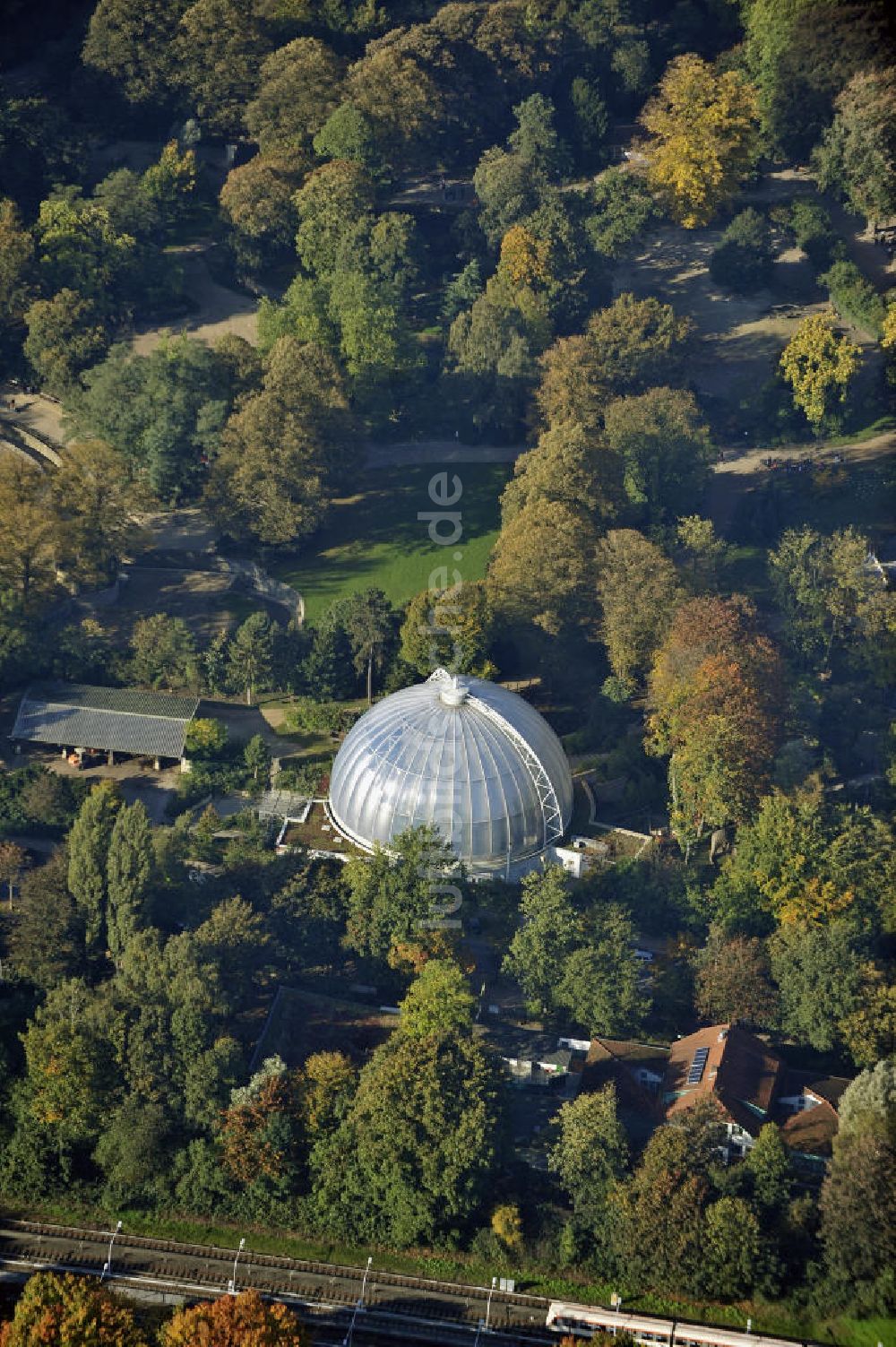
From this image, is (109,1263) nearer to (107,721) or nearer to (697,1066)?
(697,1066)

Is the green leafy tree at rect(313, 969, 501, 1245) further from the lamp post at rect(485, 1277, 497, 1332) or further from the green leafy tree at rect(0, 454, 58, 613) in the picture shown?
the green leafy tree at rect(0, 454, 58, 613)

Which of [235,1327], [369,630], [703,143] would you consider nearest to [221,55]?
[703,143]

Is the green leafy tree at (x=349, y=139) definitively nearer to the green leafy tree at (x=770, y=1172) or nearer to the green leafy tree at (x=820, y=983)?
the green leafy tree at (x=820, y=983)

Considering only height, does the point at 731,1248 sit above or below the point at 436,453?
below

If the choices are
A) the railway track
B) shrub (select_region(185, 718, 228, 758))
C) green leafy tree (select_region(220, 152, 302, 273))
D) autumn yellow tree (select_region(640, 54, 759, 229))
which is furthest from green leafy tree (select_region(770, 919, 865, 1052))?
green leafy tree (select_region(220, 152, 302, 273))

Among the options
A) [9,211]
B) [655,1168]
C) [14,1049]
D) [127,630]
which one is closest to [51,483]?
[127,630]

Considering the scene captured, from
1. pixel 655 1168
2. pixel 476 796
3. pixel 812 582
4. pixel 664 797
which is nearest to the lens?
pixel 655 1168

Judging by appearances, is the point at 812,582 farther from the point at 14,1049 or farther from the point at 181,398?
the point at 14,1049
